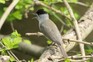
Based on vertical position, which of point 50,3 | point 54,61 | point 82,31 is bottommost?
point 54,61

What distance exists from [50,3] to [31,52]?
84cm

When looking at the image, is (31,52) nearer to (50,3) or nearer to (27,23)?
→ (27,23)

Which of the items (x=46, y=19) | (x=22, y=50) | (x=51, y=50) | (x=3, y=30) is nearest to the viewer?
(x=51, y=50)

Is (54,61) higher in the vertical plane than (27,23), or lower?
lower

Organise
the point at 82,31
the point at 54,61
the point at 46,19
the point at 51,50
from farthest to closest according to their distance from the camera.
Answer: the point at 46,19
the point at 82,31
the point at 51,50
the point at 54,61

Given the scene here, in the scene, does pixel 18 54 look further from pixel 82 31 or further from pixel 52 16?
pixel 82 31

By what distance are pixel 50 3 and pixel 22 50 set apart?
2.67ft

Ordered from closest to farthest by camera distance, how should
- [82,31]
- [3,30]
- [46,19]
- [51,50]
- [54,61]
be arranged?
[54,61] < [51,50] < [82,31] < [46,19] < [3,30]

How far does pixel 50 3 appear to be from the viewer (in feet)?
10.4

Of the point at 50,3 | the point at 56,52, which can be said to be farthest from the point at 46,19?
the point at 56,52

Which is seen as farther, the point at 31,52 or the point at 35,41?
the point at 35,41

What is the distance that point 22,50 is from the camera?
12.5 ft

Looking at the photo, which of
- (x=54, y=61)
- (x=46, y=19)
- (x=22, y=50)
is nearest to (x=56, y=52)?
(x=54, y=61)

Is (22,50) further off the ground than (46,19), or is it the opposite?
(46,19)
